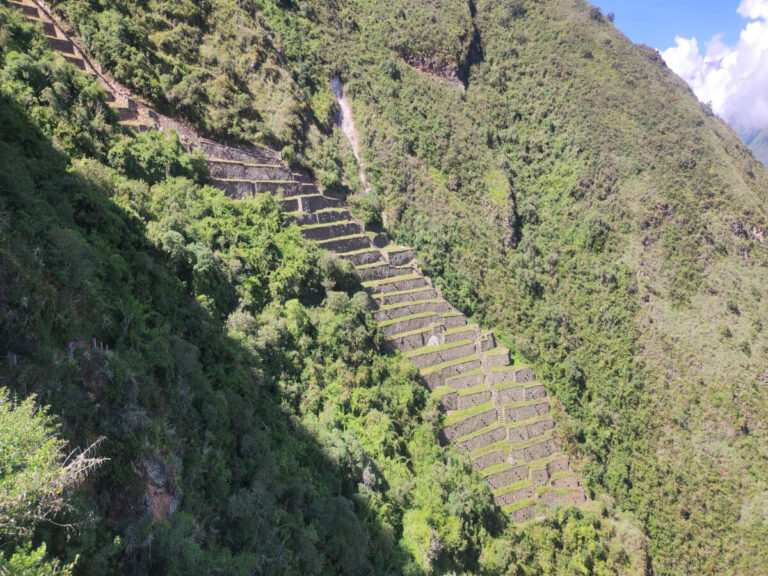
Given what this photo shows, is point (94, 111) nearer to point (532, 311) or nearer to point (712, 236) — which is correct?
point (532, 311)

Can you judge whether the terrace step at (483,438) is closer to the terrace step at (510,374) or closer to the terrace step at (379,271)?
the terrace step at (510,374)

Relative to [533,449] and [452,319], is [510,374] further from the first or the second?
[452,319]

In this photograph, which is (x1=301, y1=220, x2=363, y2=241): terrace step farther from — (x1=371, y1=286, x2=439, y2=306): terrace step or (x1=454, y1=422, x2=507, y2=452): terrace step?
(x1=454, y1=422, x2=507, y2=452): terrace step

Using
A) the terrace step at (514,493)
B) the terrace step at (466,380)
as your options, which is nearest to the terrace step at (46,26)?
the terrace step at (466,380)

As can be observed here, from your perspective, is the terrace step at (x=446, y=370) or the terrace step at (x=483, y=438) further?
the terrace step at (x=446, y=370)

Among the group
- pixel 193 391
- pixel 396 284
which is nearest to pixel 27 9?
pixel 193 391

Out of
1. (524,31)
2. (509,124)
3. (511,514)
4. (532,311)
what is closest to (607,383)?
(532,311)

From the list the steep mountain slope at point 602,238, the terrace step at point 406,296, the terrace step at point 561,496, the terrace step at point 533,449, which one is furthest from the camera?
the steep mountain slope at point 602,238
